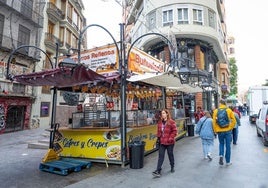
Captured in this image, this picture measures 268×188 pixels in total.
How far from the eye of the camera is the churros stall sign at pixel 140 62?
28.7ft

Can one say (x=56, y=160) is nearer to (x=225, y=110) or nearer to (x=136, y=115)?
(x=136, y=115)

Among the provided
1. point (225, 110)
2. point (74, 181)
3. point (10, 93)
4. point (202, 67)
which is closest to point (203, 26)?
point (202, 67)

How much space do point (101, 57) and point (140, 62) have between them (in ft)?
5.50

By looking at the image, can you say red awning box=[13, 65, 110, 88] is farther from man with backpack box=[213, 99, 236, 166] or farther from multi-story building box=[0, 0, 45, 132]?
multi-story building box=[0, 0, 45, 132]

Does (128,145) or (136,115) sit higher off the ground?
(136,115)

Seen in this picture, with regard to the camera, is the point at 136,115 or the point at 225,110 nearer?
the point at 225,110

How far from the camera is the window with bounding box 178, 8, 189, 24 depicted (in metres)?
22.0

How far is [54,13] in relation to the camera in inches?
944

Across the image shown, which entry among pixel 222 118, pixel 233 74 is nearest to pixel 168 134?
pixel 222 118

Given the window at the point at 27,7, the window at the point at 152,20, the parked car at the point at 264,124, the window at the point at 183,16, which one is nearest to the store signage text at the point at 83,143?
the parked car at the point at 264,124

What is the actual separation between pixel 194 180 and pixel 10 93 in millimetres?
17429

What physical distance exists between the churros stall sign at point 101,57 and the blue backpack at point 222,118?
4.18m

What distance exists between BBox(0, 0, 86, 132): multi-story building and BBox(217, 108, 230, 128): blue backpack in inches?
564

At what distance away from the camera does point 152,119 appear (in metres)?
9.53
